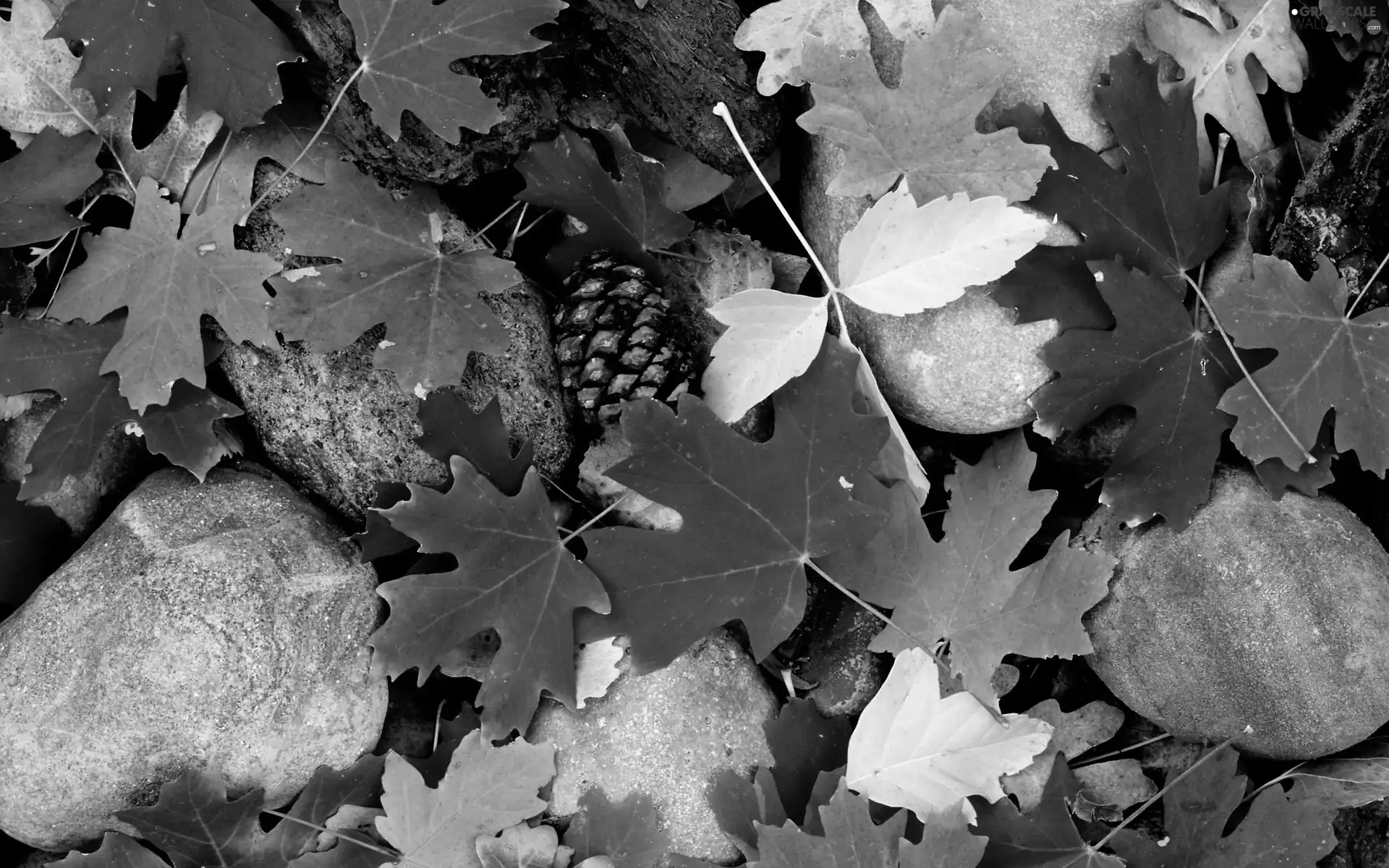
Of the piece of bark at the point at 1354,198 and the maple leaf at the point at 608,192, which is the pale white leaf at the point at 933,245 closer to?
the maple leaf at the point at 608,192

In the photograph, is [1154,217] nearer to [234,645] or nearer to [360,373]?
[360,373]

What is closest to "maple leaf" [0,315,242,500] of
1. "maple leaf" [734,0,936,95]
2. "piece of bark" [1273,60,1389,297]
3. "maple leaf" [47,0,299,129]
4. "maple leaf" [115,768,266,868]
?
"maple leaf" [47,0,299,129]

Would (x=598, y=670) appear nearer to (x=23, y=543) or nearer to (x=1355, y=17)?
(x=23, y=543)

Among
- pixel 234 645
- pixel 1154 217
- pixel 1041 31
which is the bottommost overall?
pixel 234 645

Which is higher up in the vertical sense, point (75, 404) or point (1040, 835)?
point (75, 404)

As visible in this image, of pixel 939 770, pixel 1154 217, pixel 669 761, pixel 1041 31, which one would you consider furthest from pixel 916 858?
pixel 1041 31

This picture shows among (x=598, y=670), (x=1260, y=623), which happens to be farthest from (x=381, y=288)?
(x=1260, y=623)
